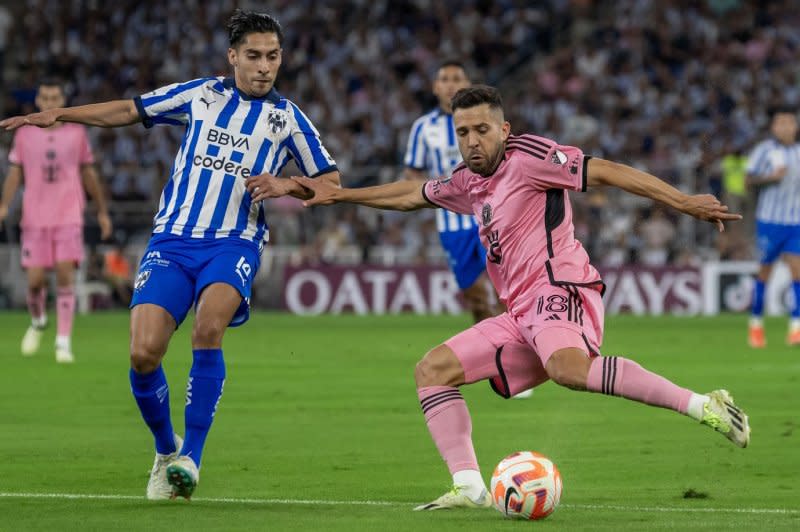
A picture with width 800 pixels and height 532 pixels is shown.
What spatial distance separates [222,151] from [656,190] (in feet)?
7.47

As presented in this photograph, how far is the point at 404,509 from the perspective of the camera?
23.5 feet

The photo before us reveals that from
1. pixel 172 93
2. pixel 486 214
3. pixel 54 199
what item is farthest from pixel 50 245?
pixel 486 214

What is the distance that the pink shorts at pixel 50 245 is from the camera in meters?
15.6

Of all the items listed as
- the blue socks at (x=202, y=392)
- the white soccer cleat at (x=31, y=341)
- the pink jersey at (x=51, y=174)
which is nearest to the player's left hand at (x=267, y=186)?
the blue socks at (x=202, y=392)

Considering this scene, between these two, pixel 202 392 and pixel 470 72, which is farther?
pixel 470 72

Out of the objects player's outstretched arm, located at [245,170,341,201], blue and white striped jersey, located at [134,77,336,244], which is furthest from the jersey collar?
player's outstretched arm, located at [245,170,341,201]

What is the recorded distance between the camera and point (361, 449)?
950 cm

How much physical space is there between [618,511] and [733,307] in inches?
770

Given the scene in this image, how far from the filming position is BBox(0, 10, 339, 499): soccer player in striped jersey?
300 inches

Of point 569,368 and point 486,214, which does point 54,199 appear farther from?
point 569,368

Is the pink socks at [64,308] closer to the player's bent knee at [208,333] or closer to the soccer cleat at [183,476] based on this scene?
the player's bent knee at [208,333]

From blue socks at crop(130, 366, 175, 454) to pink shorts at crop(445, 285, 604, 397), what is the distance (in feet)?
4.85

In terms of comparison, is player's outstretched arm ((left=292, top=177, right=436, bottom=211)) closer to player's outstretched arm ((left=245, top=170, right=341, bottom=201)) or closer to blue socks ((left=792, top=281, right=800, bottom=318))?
player's outstretched arm ((left=245, top=170, right=341, bottom=201))

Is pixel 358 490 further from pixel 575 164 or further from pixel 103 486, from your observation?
pixel 575 164
